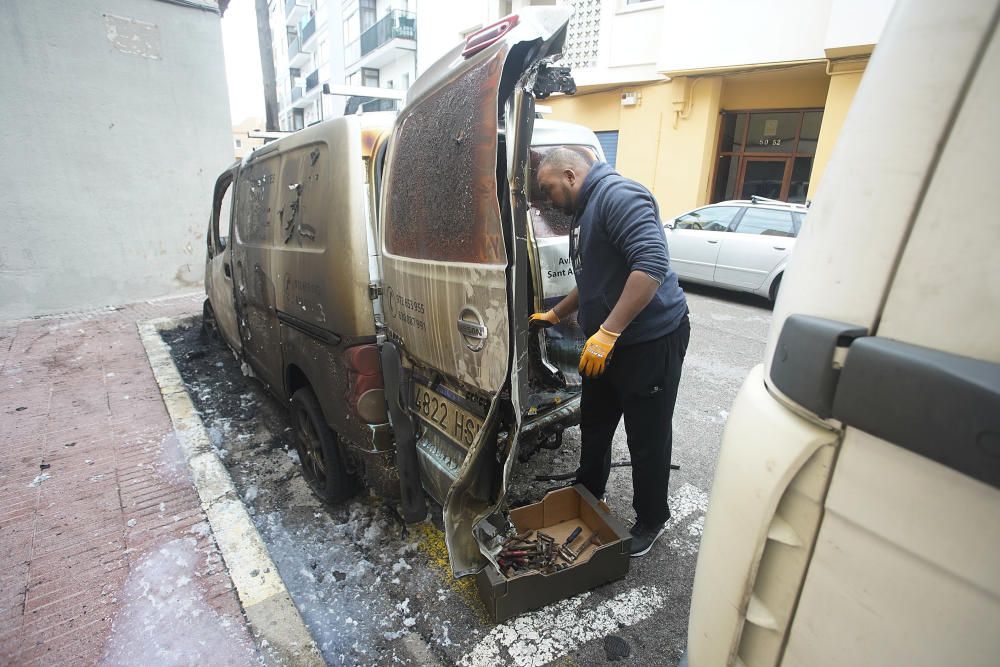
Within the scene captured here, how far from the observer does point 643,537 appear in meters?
2.56

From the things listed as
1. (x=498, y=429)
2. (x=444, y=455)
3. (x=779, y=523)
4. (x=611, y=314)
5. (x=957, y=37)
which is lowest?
(x=444, y=455)

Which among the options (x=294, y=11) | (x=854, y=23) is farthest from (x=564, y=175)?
(x=294, y=11)

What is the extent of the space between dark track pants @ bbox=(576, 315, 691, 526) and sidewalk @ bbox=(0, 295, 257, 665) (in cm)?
183

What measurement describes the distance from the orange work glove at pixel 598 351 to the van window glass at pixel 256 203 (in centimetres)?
208

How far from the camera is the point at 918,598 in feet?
2.48

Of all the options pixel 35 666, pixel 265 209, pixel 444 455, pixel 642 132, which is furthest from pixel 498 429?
pixel 642 132

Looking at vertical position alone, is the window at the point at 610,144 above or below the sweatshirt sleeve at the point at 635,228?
above

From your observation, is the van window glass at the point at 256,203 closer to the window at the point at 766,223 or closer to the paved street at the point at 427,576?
the paved street at the point at 427,576

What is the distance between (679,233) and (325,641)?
8122 millimetres

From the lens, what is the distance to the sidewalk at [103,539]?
204 cm

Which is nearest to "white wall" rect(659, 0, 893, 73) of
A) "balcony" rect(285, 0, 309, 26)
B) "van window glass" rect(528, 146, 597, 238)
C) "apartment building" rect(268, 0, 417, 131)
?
"apartment building" rect(268, 0, 417, 131)

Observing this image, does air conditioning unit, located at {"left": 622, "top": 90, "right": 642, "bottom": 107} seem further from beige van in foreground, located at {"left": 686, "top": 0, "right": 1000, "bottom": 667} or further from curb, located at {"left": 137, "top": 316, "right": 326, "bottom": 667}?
beige van in foreground, located at {"left": 686, "top": 0, "right": 1000, "bottom": 667}

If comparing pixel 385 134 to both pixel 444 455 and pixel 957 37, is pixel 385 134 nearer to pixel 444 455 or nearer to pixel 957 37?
pixel 444 455

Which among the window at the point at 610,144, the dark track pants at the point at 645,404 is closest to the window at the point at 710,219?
the window at the point at 610,144
